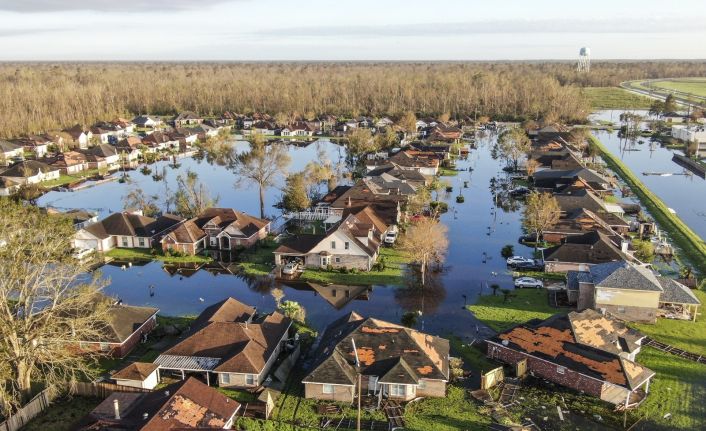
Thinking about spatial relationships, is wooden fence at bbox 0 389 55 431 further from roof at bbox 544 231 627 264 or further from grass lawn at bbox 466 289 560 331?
roof at bbox 544 231 627 264

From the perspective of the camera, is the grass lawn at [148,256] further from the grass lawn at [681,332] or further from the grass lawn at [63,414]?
the grass lawn at [681,332]

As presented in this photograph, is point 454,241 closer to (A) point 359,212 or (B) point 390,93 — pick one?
(A) point 359,212

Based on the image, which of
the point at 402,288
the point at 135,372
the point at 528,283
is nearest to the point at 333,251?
the point at 402,288

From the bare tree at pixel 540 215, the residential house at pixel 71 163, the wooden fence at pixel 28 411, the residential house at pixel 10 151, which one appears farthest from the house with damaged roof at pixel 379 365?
the residential house at pixel 10 151

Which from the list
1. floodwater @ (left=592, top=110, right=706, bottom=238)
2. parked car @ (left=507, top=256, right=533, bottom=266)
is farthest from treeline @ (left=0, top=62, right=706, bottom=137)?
parked car @ (left=507, top=256, right=533, bottom=266)

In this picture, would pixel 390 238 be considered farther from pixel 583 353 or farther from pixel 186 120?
pixel 186 120
